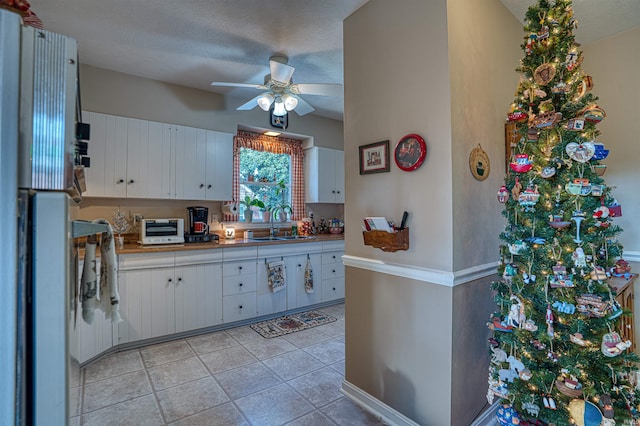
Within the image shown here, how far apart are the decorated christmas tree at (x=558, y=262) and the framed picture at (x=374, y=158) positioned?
705 millimetres

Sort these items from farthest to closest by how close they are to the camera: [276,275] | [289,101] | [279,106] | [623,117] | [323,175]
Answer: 1. [323,175]
2. [276,275]
3. [279,106]
4. [289,101]
5. [623,117]

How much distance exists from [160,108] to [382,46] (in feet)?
8.72

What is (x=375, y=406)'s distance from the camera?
80.6 inches

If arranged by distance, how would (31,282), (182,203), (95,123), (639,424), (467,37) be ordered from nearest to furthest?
(31,282) → (639,424) → (467,37) → (95,123) → (182,203)

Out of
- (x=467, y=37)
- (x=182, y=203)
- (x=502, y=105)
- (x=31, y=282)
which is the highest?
(x=467, y=37)

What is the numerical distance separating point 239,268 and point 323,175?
196 cm

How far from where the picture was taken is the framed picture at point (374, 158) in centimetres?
202

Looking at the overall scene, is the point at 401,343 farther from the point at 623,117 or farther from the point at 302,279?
the point at 623,117

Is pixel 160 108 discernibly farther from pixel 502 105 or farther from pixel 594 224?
pixel 594 224

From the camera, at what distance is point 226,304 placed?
347 centimetres

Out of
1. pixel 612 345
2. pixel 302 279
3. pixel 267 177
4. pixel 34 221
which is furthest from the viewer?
pixel 267 177

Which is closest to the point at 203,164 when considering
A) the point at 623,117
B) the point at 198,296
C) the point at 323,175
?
the point at 198,296

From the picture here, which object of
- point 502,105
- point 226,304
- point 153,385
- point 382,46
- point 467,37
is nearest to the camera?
point 467,37

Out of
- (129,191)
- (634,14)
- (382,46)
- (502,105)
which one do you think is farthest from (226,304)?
(634,14)
